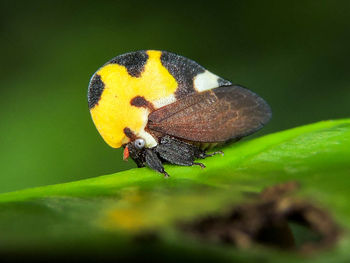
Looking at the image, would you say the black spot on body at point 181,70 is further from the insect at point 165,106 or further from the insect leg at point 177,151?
the insect leg at point 177,151

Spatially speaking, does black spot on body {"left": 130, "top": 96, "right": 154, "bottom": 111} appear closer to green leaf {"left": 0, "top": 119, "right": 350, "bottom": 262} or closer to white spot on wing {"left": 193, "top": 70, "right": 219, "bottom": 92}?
white spot on wing {"left": 193, "top": 70, "right": 219, "bottom": 92}

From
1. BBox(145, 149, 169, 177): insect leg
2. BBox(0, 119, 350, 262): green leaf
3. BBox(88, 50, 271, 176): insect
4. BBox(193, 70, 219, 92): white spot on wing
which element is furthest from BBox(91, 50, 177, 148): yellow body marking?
BBox(0, 119, 350, 262): green leaf

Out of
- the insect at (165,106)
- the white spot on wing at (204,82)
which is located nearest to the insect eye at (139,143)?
the insect at (165,106)

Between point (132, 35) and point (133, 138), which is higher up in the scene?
point (132, 35)

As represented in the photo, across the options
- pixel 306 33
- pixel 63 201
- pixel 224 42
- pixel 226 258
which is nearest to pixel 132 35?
pixel 224 42

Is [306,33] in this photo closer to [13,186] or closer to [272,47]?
[272,47]

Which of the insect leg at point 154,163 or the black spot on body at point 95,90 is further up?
the black spot on body at point 95,90

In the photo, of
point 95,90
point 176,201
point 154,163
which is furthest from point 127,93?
point 176,201
